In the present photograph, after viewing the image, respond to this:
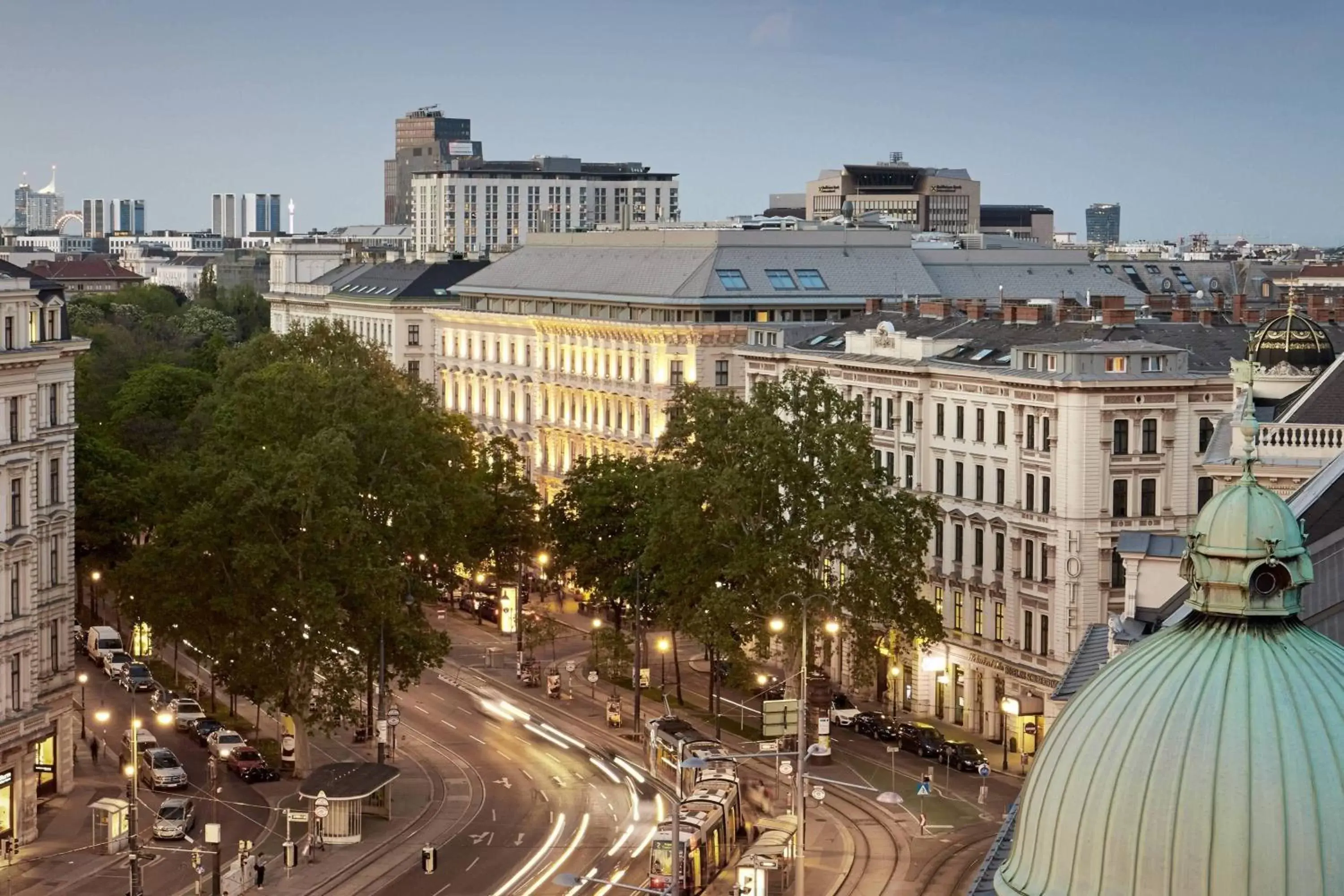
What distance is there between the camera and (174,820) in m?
96.3

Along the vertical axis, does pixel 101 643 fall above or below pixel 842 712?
above

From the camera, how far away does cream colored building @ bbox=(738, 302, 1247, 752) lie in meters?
115

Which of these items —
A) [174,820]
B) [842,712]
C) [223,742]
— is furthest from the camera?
[842,712]

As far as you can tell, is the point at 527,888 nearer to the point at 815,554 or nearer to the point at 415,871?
the point at 415,871

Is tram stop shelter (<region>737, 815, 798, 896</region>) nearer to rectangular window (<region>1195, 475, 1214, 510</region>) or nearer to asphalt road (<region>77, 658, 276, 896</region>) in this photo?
asphalt road (<region>77, 658, 276, 896</region>)

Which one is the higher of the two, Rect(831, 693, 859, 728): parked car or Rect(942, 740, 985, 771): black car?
Rect(831, 693, 859, 728): parked car

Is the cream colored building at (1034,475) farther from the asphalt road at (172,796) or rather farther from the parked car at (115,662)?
the parked car at (115,662)

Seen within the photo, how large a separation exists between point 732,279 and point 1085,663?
310ft

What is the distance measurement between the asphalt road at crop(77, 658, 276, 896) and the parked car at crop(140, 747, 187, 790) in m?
0.27

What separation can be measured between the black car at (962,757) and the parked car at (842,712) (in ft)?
20.4

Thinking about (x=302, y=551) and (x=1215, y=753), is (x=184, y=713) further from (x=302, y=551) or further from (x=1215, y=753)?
(x=1215, y=753)

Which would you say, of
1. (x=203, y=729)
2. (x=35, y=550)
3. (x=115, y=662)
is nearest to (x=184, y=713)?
(x=203, y=729)

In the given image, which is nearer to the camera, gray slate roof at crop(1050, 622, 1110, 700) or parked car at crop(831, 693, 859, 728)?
gray slate roof at crop(1050, 622, 1110, 700)

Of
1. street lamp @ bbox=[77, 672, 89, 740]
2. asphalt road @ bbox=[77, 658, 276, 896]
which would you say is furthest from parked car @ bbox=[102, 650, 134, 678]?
street lamp @ bbox=[77, 672, 89, 740]
